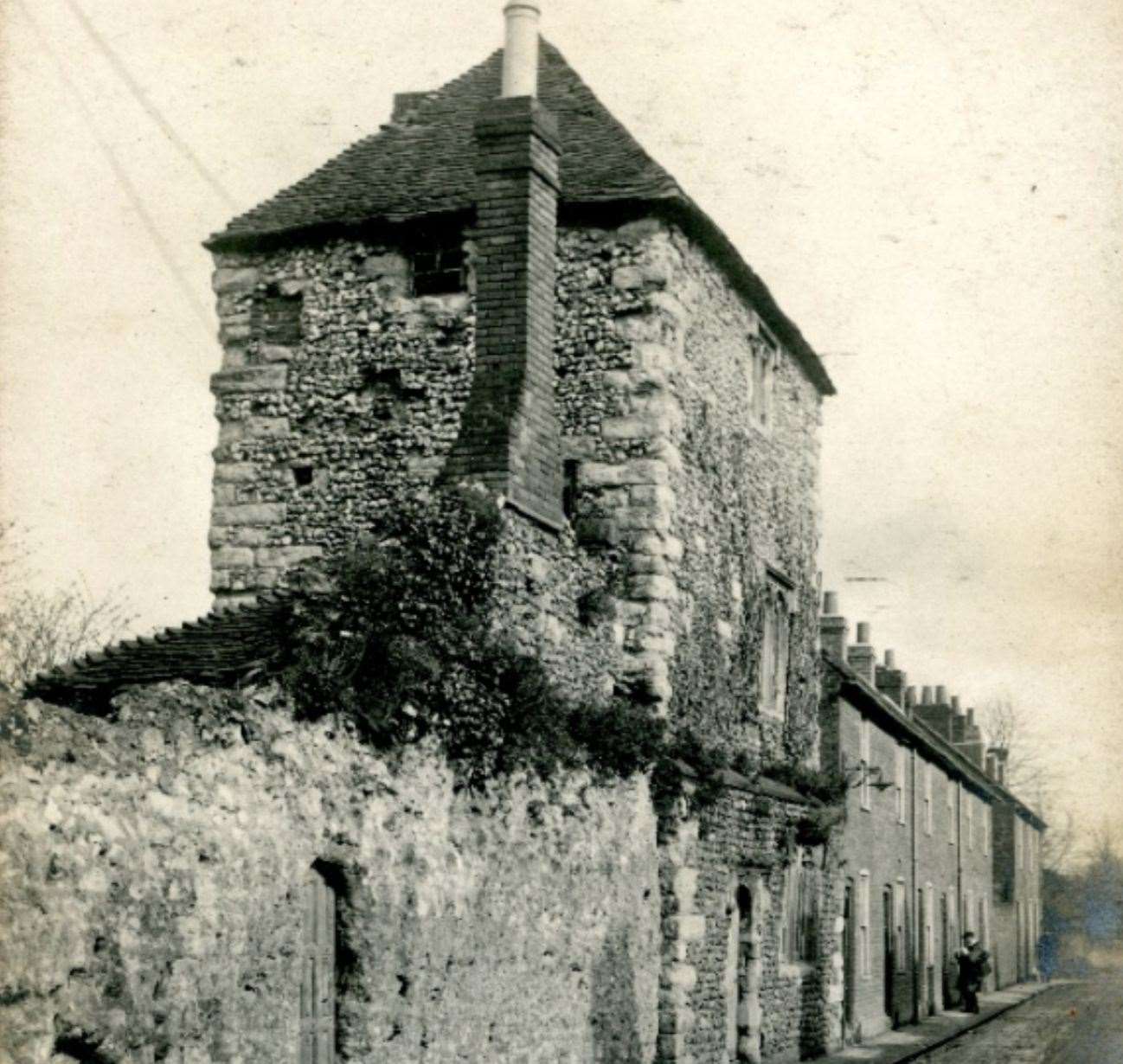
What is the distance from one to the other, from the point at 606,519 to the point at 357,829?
22.2 feet

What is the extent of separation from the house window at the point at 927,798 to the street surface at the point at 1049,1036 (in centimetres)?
394

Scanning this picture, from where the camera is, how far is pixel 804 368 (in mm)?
23812

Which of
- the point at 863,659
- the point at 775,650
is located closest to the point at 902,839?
the point at 863,659

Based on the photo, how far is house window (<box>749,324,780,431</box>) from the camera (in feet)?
71.3

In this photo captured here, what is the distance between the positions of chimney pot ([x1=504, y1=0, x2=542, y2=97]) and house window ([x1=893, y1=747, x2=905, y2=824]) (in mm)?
17810

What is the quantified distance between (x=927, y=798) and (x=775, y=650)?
15.6m

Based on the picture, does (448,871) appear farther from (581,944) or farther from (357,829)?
(581,944)

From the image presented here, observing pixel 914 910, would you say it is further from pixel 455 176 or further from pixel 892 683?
pixel 455 176

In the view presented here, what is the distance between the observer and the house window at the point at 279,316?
63.8 ft

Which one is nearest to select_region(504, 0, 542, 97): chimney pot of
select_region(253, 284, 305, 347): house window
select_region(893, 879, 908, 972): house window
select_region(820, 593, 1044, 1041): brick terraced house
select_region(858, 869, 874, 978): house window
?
select_region(253, 284, 305, 347): house window

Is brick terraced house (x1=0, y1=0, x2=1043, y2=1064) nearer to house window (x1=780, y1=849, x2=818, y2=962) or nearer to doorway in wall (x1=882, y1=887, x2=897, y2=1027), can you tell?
house window (x1=780, y1=849, x2=818, y2=962)

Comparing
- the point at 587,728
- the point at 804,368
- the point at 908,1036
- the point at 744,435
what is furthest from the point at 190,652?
the point at 908,1036

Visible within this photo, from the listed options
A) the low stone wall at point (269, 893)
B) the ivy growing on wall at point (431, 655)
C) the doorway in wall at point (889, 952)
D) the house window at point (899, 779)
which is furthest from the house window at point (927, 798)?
the ivy growing on wall at point (431, 655)

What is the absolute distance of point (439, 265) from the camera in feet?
62.1
